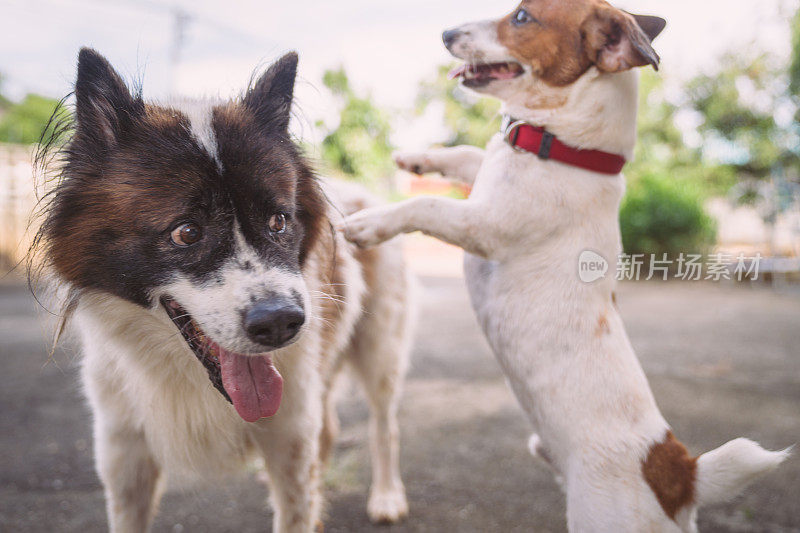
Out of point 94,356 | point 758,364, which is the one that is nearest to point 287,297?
point 94,356

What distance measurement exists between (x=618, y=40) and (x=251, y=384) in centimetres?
182

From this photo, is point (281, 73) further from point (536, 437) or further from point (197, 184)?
point (536, 437)

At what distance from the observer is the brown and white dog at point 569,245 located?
1893 millimetres

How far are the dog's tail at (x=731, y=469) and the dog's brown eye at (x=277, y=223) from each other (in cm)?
168

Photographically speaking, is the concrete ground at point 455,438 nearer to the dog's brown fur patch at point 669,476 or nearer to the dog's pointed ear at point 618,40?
the dog's brown fur patch at point 669,476

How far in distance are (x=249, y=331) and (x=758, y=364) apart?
17.9 ft

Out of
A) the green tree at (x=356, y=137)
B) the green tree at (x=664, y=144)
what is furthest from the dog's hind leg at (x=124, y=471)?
the green tree at (x=664, y=144)

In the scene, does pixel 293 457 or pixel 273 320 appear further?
pixel 293 457

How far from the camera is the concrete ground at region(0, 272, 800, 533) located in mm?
2854

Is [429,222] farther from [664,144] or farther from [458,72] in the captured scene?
[664,144]

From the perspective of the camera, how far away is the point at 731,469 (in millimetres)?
1867

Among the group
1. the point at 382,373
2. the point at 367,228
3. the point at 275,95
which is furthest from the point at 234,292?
the point at 382,373

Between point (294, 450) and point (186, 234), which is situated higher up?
point (186, 234)

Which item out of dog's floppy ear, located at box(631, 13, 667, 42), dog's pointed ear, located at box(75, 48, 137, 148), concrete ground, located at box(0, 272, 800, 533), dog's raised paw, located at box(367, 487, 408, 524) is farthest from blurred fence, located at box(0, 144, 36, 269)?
dog's floppy ear, located at box(631, 13, 667, 42)
